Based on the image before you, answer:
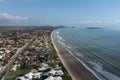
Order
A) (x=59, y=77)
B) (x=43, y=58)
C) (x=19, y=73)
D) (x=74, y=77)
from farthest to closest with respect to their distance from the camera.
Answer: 1. (x=43, y=58)
2. (x=19, y=73)
3. (x=74, y=77)
4. (x=59, y=77)

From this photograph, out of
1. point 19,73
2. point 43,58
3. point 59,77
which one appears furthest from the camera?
point 43,58

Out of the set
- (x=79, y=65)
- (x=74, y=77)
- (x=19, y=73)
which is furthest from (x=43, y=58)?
(x=74, y=77)

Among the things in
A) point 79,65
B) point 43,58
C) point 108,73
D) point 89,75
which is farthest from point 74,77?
point 43,58

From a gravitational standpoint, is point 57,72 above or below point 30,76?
above

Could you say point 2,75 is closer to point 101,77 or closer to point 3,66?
point 3,66

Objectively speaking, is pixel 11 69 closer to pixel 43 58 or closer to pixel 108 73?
pixel 43 58

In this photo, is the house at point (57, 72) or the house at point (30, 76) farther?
the house at point (57, 72)

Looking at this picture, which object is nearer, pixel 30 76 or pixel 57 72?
pixel 30 76

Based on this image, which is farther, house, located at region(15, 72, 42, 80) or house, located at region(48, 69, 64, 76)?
house, located at region(48, 69, 64, 76)

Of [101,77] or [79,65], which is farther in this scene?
[79,65]
